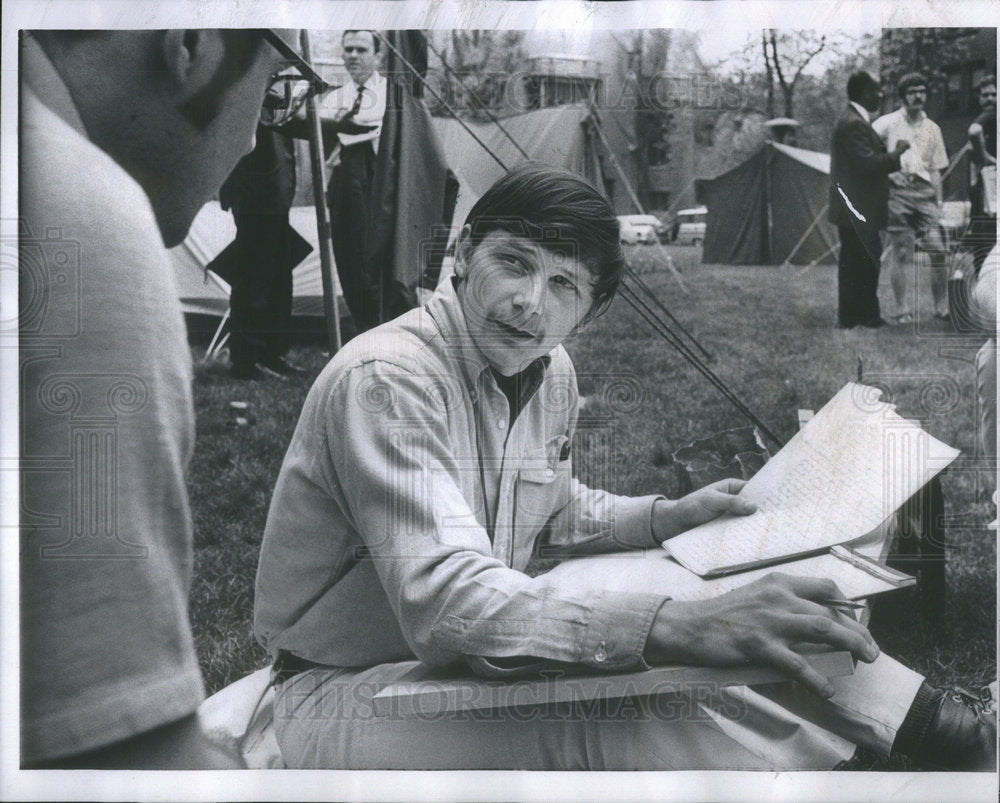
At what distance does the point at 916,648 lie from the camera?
3.13 m

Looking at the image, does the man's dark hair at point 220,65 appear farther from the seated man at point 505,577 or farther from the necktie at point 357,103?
the seated man at point 505,577

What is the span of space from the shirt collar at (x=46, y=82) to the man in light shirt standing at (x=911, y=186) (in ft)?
7.81

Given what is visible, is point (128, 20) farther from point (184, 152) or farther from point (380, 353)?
point (380, 353)

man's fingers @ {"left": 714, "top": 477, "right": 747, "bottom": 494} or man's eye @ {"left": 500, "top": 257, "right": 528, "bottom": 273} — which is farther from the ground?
man's eye @ {"left": 500, "top": 257, "right": 528, "bottom": 273}

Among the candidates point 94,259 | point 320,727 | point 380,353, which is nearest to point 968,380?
point 380,353

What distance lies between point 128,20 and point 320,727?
215 centimetres

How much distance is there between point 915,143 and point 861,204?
24cm

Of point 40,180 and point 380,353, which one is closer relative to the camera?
point 380,353

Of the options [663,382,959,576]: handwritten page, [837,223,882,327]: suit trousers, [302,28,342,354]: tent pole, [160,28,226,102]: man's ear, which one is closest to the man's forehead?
[302,28,342,354]: tent pole

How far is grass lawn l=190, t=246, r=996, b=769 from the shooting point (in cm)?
315

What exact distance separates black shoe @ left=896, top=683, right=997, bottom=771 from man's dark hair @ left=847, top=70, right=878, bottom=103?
1730 millimetres

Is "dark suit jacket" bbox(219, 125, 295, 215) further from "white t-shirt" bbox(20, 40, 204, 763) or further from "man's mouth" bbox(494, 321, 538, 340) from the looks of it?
"man's mouth" bbox(494, 321, 538, 340)

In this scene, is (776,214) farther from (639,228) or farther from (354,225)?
(354,225)

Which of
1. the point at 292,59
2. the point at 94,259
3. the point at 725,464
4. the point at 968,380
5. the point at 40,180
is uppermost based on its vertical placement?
the point at 292,59
